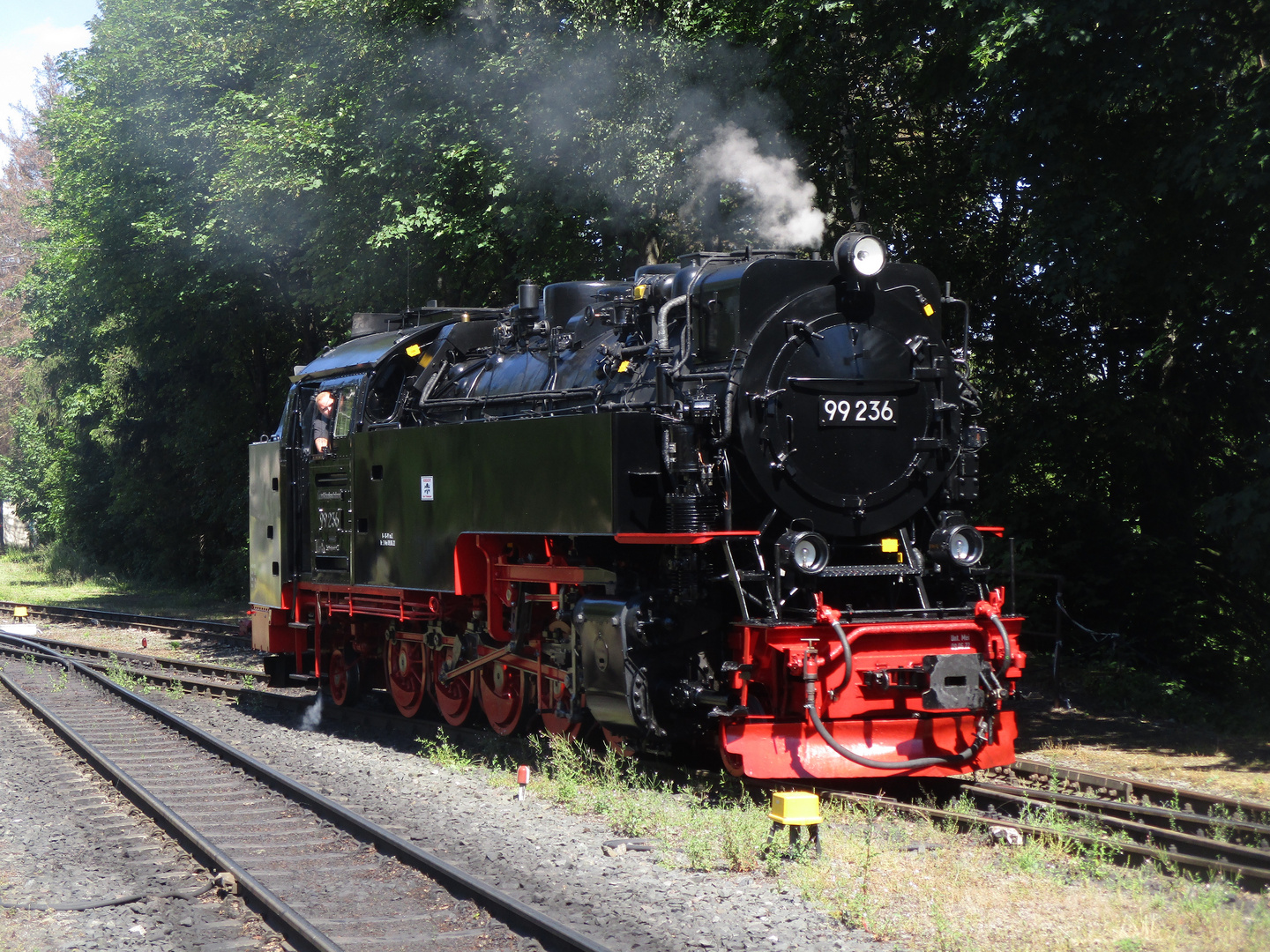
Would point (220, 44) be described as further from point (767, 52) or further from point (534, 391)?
point (534, 391)

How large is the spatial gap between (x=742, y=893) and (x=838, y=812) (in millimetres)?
1568

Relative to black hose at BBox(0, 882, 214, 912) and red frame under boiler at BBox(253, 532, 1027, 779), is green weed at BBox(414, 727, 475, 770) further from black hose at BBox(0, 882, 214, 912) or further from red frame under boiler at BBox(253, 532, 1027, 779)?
black hose at BBox(0, 882, 214, 912)

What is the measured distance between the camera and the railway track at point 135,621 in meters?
19.2

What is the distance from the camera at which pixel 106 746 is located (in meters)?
9.96

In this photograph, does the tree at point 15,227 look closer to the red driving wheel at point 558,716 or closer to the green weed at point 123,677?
the green weed at point 123,677

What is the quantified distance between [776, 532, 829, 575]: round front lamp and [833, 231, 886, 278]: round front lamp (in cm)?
165

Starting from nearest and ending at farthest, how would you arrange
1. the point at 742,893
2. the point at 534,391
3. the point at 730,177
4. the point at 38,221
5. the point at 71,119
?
the point at 742,893
the point at 534,391
the point at 730,177
the point at 71,119
the point at 38,221

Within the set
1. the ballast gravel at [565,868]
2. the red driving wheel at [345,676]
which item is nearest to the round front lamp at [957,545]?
→ the ballast gravel at [565,868]

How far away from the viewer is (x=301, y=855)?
21.1ft

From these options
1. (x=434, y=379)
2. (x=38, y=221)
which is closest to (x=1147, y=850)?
(x=434, y=379)

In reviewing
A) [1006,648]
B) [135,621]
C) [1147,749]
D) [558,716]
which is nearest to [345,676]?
[558,716]

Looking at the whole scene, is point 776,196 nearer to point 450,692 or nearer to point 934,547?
point 934,547

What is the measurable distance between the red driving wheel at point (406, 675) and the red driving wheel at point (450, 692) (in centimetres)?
31

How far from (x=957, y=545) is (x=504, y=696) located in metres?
3.82
